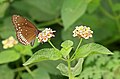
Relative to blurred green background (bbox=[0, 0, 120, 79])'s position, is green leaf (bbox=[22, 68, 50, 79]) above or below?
below

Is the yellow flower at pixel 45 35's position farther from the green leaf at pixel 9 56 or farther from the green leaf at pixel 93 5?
the green leaf at pixel 93 5

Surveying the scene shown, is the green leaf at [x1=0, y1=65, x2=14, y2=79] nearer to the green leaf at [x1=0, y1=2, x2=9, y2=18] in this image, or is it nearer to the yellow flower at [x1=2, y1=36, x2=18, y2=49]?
the yellow flower at [x1=2, y1=36, x2=18, y2=49]

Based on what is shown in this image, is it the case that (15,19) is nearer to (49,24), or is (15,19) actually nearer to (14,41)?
(14,41)

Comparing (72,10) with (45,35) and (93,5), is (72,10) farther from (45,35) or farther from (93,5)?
(45,35)

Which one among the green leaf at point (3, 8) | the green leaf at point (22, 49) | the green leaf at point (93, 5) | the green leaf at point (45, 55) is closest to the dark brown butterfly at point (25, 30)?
the green leaf at point (45, 55)

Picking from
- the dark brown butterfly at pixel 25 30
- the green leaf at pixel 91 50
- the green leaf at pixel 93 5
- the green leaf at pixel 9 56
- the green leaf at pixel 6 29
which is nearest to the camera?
the green leaf at pixel 91 50

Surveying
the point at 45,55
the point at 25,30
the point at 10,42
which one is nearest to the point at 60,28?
the point at 10,42

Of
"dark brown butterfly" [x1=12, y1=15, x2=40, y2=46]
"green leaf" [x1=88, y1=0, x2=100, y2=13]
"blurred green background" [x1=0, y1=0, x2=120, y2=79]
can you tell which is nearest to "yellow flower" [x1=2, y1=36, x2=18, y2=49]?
"blurred green background" [x1=0, y1=0, x2=120, y2=79]

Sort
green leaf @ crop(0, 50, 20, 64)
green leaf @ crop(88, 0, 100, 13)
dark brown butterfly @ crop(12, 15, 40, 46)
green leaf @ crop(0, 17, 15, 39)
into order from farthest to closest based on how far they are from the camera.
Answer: green leaf @ crop(88, 0, 100, 13) < green leaf @ crop(0, 17, 15, 39) < green leaf @ crop(0, 50, 20, 64) < dark brown butterfly @ crop(12, 15, 40, 46)
